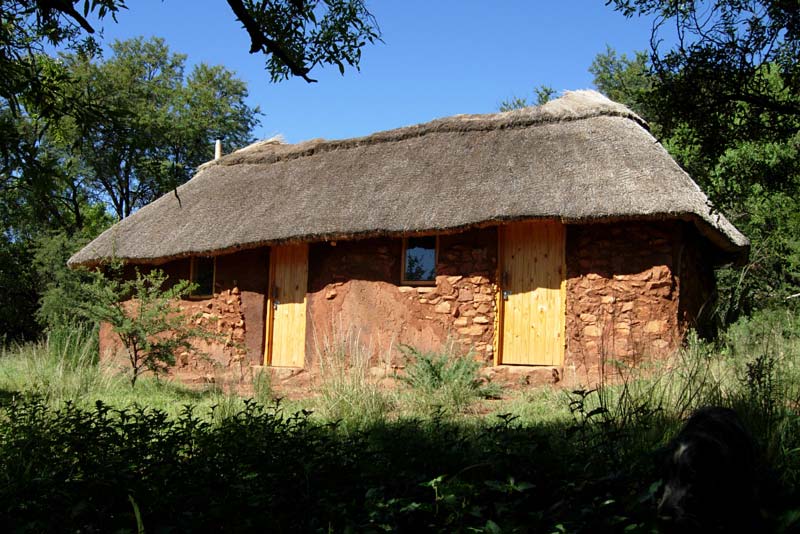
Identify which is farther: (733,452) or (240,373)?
(240,373)

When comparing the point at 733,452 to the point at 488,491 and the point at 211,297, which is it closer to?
the point at 488,491

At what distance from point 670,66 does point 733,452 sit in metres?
3.48

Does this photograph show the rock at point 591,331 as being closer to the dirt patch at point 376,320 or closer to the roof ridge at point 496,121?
the dirt patch at point 376,320

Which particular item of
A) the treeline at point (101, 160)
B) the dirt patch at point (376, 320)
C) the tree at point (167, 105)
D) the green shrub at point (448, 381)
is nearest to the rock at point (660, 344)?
the green shrub at point (448, 381)

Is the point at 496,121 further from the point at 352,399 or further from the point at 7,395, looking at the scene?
the point at 7,395

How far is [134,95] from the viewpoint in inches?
860

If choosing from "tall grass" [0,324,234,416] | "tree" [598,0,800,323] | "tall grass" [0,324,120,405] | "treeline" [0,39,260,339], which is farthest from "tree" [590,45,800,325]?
"treeline" [0,39,260,339]

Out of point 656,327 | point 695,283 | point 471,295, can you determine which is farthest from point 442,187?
point 695,283

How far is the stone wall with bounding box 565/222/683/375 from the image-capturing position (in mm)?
8648

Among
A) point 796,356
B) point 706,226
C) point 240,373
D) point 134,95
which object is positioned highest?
point 134,95

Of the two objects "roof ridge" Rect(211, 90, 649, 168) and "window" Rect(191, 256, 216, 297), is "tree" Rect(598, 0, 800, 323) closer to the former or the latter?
"roof ridge" Rect(211, 90, 649, 168)

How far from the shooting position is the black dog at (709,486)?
2490 mm

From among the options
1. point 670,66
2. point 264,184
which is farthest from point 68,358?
point 670,66

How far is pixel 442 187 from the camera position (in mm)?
10133
